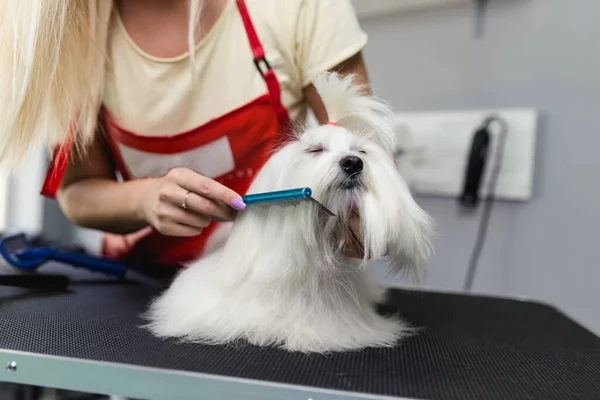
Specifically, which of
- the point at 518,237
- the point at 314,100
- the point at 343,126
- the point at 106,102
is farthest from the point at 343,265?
the point at 518,237

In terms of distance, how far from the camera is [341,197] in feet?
2.04

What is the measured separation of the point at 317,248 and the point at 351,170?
108mm

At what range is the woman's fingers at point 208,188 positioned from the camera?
0.63 meters

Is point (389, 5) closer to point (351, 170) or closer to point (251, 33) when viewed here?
point (251, 33)

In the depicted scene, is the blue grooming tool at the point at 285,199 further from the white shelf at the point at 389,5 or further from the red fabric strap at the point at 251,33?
the white shelf at the point at 389,5

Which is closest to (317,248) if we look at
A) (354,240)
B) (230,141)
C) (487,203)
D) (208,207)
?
(354,240)

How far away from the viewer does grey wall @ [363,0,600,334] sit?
1.43m

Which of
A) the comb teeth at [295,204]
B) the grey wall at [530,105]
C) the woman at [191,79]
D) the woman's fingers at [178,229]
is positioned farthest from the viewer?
the grey wall at [530,105]

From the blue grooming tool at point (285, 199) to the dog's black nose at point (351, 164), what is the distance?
5 cm

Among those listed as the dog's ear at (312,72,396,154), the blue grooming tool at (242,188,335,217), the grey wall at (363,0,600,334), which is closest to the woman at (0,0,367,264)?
the dog's ear at (312,72,396,154)

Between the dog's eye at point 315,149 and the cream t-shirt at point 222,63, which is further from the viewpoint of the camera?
the cream t-shirt at point 222,63

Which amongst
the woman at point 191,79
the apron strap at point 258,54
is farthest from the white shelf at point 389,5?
the apron strap at point 258,54

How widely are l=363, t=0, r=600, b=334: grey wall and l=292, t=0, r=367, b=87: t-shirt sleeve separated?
702mm

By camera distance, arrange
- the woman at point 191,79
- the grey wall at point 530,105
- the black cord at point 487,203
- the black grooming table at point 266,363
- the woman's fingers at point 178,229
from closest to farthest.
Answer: the black grooming table at point 266,363 < the woman's fingers at point 178,229 < the woman at point 191,79 < the grey wall at point 530,105 < the black cord at point 487,203
